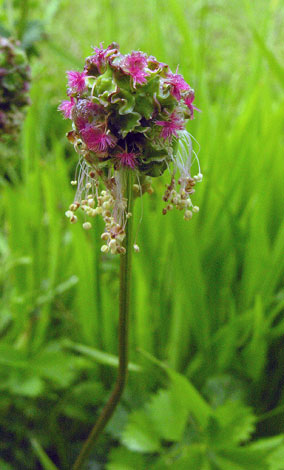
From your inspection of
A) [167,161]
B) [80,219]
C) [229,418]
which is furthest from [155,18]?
[229,418]

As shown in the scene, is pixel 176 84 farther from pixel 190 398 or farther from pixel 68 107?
pixel 190 398

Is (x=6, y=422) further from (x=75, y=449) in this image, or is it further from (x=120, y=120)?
(x=120, y=120)

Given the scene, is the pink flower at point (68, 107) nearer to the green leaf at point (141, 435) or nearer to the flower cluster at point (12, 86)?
the flower cluster at point (12, 86)

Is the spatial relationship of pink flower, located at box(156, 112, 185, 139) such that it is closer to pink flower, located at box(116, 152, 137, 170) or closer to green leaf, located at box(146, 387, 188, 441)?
pink flower, located at box(116, 152, 137, 170)

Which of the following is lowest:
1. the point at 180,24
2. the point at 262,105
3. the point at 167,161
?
the point at 167,161

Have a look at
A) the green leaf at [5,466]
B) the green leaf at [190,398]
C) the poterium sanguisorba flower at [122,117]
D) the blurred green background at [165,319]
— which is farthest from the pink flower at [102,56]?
the green leaf at [5,466]

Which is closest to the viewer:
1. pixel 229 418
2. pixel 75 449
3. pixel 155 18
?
pixel 229 418

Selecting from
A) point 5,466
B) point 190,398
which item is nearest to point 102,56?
point 190,398
